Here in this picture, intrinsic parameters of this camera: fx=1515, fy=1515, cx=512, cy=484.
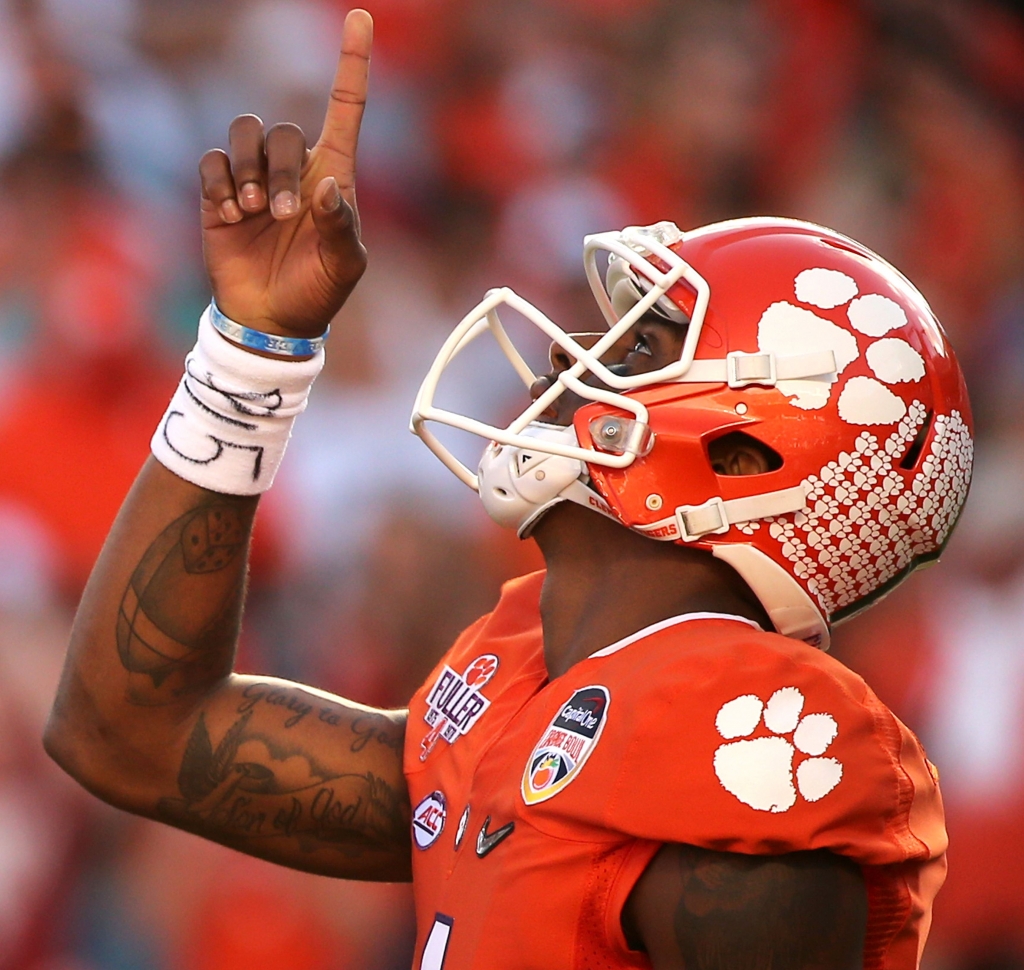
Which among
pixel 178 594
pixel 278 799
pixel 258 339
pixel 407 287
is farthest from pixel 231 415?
pixel 407 287

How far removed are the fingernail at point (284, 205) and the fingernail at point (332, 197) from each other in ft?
0.20

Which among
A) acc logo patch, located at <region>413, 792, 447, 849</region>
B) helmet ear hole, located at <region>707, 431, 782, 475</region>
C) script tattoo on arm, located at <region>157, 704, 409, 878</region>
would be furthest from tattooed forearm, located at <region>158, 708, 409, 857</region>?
helmet ear hole, located at <region>707, 431, 782, 475</region>

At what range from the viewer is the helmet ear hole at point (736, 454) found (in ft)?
6.05

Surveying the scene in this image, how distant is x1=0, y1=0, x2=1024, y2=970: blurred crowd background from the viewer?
3588mm

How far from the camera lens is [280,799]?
2096 mm

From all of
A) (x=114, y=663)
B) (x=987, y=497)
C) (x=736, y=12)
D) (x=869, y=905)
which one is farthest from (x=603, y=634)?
(x=736, y=12)

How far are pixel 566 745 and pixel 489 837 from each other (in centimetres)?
15

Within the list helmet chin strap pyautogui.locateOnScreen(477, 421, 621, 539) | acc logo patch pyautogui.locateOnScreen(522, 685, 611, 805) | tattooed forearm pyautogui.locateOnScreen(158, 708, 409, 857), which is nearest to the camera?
acc logo patch pyautogui.locateOnScreen(522, 685, 611, 805)

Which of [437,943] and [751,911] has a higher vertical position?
[751,911]

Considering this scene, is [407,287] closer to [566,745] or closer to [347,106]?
[347,106]

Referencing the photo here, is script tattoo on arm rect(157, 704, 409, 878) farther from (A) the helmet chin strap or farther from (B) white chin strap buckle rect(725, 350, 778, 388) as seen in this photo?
(B) white chin strap buckle rect(725, 350, 778, 388)

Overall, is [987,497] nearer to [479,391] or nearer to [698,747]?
[479,391]

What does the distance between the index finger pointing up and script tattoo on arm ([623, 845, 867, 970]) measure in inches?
38.5

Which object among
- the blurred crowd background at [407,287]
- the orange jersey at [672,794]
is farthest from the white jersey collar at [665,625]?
the blurred crowd background at [407,287]
